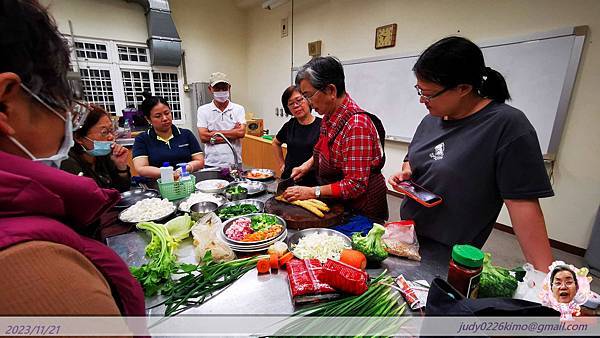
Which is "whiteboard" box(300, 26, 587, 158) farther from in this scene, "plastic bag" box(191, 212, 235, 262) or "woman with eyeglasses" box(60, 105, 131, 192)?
"woman with eyeglasses" box(60, 105, 131, 192)

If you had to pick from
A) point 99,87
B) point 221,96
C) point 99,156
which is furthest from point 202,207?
point 99,87

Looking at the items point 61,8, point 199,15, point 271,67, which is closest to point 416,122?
point 271,67

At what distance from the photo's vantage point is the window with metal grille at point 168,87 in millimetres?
6219

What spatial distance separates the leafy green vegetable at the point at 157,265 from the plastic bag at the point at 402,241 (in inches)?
36.8

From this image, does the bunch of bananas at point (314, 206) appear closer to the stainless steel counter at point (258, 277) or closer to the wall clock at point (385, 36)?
the stainless steel counter at point (258, 277)

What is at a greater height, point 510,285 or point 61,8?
point 61,8

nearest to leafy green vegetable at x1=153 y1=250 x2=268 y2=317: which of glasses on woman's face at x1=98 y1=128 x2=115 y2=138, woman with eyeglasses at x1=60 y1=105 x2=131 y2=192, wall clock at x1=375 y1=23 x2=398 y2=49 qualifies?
woman with eyeglasses at x1=60 y1=105 x2=131 y2=192

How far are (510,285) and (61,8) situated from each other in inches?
292

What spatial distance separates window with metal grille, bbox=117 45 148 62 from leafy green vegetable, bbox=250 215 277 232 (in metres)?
6.26

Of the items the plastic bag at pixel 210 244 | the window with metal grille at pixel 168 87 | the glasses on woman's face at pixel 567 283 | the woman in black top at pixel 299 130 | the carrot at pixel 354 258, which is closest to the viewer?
the glasses on woman's face at pixel 567 283

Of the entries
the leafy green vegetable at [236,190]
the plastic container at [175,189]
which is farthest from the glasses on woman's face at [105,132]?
the leafy green vegetable at [236,190]

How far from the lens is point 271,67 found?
662 centimetres

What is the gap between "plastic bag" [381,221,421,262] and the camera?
1.16 metres

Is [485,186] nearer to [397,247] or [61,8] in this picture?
[397,247]
